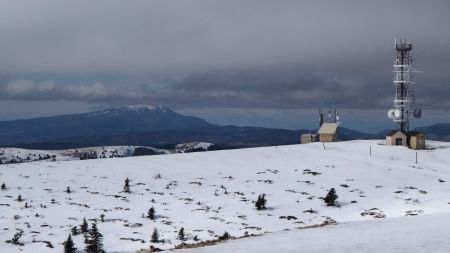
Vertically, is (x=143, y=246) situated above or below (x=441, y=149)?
below

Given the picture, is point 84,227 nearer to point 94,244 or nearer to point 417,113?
point 94,244

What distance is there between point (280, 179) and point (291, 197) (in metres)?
8.46

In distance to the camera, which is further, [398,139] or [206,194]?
[398,139]

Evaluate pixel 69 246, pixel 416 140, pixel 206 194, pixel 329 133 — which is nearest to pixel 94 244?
pixel 69 246

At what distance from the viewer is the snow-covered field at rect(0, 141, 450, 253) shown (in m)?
39.4

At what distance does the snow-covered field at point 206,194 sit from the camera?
1553 inches

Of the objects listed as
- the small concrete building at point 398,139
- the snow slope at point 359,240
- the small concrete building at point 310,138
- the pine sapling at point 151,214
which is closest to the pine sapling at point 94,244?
the snow slope at point 359,240

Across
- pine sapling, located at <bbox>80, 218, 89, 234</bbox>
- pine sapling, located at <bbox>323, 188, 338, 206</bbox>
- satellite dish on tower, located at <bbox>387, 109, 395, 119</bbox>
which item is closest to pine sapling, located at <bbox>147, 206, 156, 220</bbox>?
pine sapling, located at <bbox>80, 218, 89, 234</bbox>

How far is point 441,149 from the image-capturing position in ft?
290

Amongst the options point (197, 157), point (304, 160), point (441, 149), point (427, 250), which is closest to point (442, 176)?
point (304, 160)

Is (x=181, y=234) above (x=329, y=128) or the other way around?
the other way around

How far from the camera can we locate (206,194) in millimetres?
51781

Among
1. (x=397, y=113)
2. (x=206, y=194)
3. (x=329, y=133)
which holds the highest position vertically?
(x=397, y=113)

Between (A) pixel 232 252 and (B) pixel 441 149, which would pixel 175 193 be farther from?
(B) pixel 441 149
